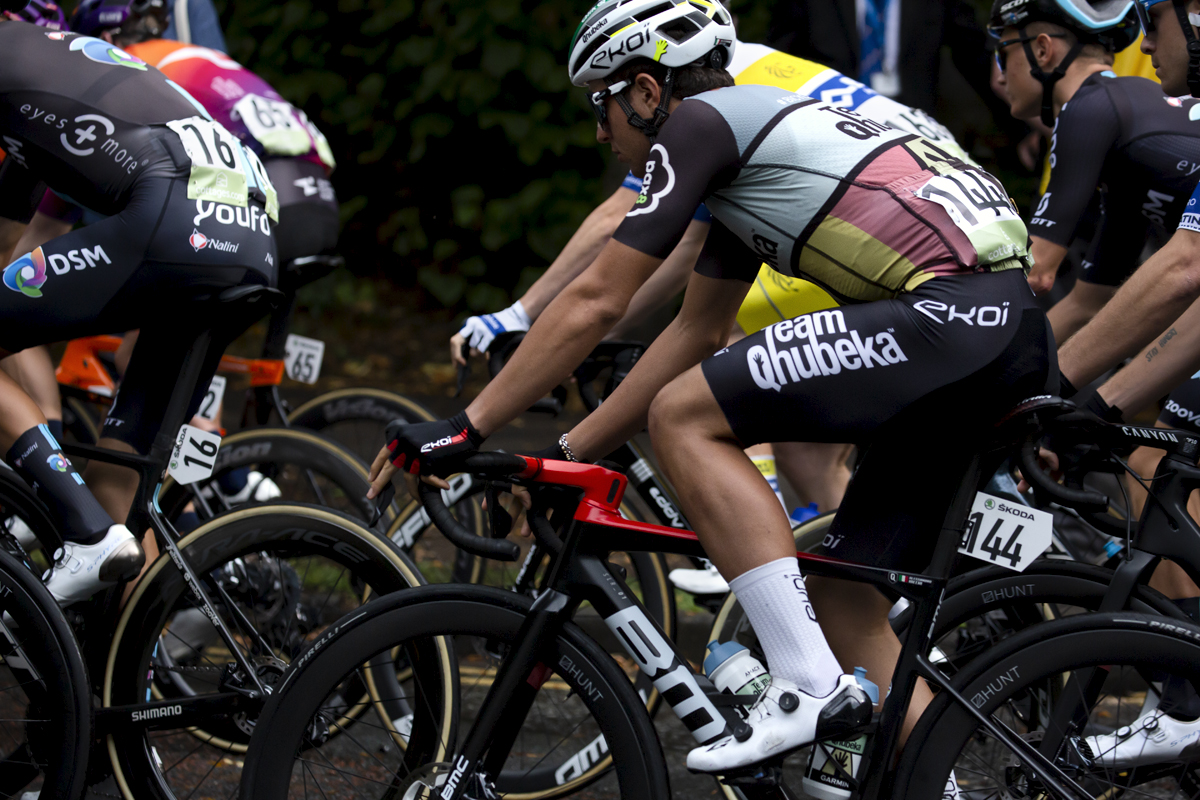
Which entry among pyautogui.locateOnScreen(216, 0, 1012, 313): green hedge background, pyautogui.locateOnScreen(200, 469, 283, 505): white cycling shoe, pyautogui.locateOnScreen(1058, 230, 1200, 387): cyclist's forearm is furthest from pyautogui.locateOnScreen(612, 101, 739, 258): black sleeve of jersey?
pyautogui.locateOnScreen(216, 0, 1012, 313): green hedge background

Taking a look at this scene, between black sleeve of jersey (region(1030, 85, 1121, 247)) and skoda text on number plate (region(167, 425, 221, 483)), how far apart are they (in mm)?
2409

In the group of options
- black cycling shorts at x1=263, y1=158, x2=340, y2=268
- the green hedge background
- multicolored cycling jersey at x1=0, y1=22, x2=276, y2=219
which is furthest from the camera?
the green hedge background

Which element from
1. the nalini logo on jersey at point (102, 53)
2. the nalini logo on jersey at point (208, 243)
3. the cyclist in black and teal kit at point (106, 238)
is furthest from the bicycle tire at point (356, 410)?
the nalini logo on jersey at point (102, 53)

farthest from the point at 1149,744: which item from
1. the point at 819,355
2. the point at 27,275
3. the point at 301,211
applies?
the point at 301,211

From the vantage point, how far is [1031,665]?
2295 mm

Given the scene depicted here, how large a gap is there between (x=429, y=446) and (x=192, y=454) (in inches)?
45.4

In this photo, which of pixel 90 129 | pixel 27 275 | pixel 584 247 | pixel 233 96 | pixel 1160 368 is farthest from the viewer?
pixel 233 96

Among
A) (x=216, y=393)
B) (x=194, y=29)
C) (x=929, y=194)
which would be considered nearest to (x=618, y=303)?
(x=929, y=194)

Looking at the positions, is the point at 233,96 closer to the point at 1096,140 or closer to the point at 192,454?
the point at 192,454

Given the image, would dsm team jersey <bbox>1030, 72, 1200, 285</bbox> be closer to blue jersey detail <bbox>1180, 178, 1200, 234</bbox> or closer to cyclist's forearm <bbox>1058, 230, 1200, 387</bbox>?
blue jersey detail <bbox>1180, 178, 1200, 234</bbox>

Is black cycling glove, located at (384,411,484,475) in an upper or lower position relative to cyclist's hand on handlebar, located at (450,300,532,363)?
upper

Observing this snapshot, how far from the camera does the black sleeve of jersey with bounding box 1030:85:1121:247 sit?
3338mm

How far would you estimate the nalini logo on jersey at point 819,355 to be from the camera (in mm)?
2316

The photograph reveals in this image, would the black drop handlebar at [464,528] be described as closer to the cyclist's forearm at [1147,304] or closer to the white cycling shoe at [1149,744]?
the white cycling shoe at [1149,744]
